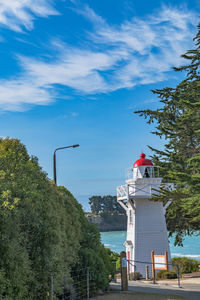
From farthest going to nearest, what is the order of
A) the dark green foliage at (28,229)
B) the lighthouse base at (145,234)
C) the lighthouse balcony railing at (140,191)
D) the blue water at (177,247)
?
the blue water at (177,247) < the lighthouse balcony railing at (140,191) < the lighthouse base at (145,234) < the dark green foliage at (28,229)

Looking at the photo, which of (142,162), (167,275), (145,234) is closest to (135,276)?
(167,275)

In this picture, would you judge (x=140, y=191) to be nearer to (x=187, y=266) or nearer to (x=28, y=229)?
(x=187, y=266)

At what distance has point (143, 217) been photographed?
2758 centimetres

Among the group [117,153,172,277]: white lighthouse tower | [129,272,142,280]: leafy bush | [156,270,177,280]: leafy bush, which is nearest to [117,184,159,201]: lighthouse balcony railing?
[117,153,172,277]: white lighthouse tower

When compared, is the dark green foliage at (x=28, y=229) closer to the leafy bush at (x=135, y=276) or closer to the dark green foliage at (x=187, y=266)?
the leafy bush at (x=135, y=276)

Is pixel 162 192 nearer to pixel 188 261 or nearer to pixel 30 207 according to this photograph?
pixel 188 261

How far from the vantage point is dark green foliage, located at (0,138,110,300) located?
339 inches

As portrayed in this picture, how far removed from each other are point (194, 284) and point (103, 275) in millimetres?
6713

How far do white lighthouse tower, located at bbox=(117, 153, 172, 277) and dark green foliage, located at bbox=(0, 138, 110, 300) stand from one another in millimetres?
14975

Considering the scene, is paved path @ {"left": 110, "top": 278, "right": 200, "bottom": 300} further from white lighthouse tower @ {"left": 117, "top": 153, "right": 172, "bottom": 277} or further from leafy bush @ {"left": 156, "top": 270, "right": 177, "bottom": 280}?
white lighthouse tower @ {"left": 117, "top": 153, "right": 172, "bottom": 277}

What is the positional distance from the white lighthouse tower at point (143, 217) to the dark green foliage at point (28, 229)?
590 inches

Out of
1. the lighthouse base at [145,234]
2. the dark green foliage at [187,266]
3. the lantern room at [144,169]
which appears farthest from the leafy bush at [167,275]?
the lantern room at [144,169]

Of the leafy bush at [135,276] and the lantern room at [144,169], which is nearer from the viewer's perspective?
the leafy bush at [135,276]

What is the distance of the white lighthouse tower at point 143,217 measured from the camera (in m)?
26.9
